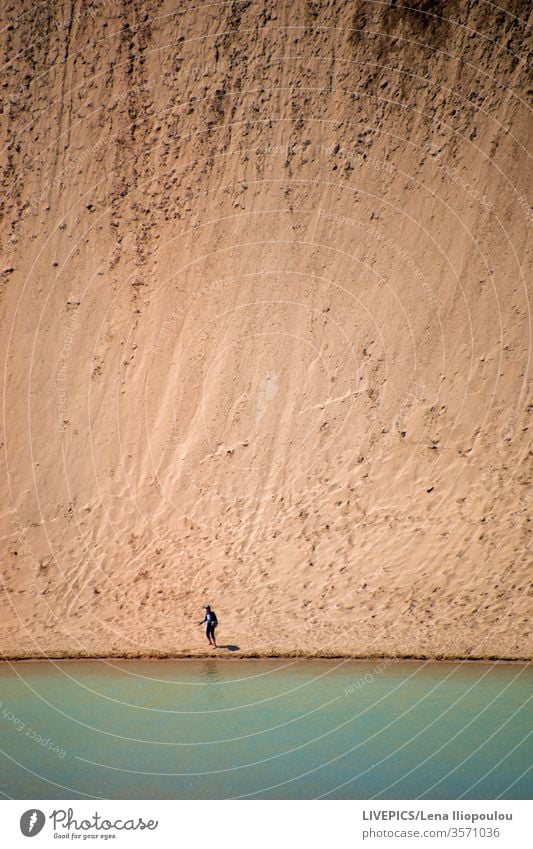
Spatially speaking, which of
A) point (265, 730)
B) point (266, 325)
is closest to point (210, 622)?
point (265, 730)

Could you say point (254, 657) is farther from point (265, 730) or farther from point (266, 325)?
point (266, 325)

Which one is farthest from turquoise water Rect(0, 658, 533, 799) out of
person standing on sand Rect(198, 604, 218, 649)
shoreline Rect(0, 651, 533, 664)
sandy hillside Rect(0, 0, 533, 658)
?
sandy hillside Rect(0, 0, 533, 658)

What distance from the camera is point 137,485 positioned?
28281 millimetres

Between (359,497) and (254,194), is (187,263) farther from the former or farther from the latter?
(359,497)

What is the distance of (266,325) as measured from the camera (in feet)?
97.7

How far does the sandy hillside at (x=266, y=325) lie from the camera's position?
24.5m

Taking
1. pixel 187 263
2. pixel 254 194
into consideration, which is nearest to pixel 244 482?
pixel 187 263

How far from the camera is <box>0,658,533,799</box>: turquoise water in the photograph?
44.9 feet

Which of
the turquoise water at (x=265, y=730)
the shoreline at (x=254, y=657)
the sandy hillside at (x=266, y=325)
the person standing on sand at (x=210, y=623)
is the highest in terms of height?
the sandy hillside at (x=266, y=325)

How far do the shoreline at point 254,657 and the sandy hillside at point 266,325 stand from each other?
1.21ft

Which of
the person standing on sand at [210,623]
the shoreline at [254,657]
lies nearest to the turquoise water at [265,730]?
the shoreline at [254,657]

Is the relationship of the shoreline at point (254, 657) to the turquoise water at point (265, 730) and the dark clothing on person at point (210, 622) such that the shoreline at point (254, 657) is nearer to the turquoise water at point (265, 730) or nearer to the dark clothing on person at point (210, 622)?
the turquoise water at point (265, 730)

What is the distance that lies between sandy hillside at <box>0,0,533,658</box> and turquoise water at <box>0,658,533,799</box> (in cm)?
185

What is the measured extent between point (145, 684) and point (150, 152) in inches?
800
